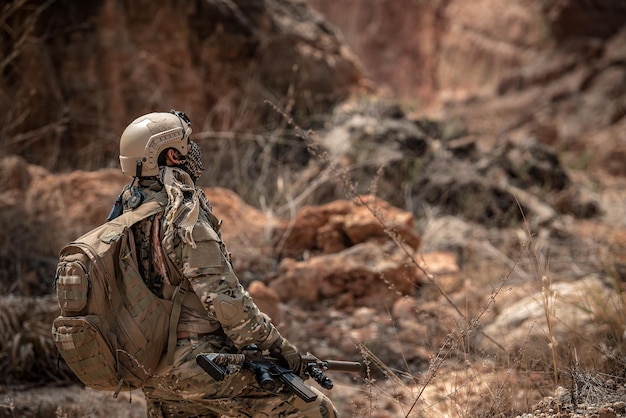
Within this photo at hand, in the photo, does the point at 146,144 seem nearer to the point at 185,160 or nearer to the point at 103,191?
the point at 185,160

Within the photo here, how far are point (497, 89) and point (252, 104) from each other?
7893mm

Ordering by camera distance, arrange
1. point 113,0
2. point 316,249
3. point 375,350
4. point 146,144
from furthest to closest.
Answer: point 113,0, point 316,249, point 375,350, point 146,144

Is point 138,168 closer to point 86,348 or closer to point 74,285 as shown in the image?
point 74,285

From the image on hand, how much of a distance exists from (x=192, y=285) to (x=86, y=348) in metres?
0.36

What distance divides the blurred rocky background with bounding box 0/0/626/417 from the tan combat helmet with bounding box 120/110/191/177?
80 cm

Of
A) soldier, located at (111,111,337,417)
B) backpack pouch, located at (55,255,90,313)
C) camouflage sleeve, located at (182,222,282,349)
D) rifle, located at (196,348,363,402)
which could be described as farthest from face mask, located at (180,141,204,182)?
rifle, located at (196,348,363,402)

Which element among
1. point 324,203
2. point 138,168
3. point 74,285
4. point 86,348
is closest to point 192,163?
point 138,168

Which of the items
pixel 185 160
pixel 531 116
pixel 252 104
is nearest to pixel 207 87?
pixel 252 104

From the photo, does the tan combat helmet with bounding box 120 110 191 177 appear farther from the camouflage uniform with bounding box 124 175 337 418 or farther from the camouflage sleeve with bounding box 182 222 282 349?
the camouflage sleeve with bounding box 182 222 282 349

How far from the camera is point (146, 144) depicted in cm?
259

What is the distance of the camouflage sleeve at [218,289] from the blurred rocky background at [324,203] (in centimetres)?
77

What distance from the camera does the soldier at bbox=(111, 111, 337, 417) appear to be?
2.44 metres

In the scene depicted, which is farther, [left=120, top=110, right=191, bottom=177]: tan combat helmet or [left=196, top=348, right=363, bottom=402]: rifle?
[left=120, top=110, right=191, bottom=177]: tan combat helmet

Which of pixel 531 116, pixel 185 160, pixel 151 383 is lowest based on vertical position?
pixel 531 116
